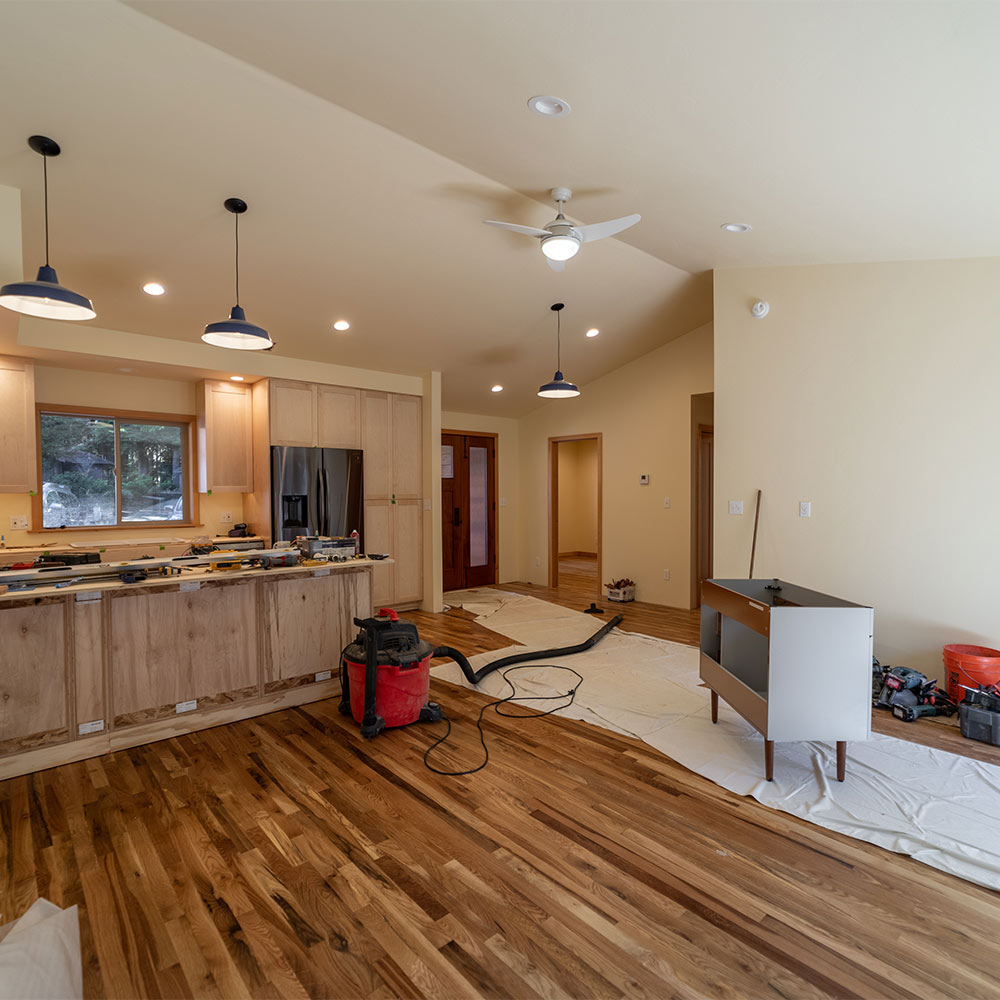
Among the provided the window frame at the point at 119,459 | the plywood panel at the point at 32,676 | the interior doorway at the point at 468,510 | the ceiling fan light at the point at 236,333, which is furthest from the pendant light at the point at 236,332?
the interior doorway at the point at 468,510

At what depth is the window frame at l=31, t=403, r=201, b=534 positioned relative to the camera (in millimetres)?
4906

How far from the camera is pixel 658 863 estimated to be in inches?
84.1

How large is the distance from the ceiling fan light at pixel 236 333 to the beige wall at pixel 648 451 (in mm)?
4667

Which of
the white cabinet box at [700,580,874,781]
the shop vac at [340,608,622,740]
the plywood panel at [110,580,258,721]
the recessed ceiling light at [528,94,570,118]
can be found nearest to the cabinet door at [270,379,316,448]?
the plywood panel at [110,580,258,721]

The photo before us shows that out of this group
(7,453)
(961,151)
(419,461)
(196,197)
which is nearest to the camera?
(961,151)

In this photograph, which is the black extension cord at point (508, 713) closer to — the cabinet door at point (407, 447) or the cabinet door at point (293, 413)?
the cabinet door at point (407, 447)

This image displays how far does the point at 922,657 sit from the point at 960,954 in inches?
104

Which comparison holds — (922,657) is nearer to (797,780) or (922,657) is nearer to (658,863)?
(797,780)

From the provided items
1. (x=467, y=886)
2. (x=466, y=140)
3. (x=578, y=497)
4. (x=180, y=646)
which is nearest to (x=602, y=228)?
(x=466, y=140)

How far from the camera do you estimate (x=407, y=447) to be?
6469mm

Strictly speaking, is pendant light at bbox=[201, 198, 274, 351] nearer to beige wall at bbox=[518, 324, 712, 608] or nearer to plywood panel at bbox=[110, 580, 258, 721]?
plywood panel at bbox=[110, 580, 258, 721]

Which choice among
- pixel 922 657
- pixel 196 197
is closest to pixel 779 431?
pixel 922 657

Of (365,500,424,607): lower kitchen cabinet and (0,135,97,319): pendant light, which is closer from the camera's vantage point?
(0,135,97,319): pendant light

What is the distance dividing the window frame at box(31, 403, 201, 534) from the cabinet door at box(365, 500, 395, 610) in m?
1.73
